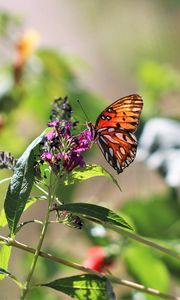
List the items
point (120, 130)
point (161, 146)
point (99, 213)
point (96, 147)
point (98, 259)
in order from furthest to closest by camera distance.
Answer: point (96, 147), point (161, 146), point (98, 259), point (120, 130), point (99, 213)

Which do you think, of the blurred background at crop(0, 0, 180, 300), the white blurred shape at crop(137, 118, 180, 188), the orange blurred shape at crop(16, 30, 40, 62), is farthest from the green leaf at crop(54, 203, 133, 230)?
the orange blurred shape at crop(16, 30, 40, 62)

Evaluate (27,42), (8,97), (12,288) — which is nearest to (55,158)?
(8,97)

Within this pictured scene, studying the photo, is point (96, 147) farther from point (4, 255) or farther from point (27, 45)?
point (4, 255)

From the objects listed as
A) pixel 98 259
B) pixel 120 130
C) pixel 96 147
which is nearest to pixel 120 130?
pixel 120 130

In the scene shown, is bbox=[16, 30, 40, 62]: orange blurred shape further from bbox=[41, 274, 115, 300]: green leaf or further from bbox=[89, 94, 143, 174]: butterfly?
bbox=[41, 274, 115, 300]: green leaf

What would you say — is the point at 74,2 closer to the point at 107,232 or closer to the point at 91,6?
the point at 91,6

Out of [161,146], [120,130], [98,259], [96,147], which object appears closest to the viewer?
[120,130]

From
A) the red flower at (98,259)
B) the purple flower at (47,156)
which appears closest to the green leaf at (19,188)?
the purple flower at (47,156)
